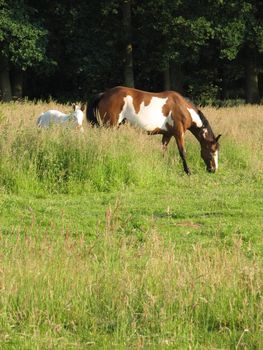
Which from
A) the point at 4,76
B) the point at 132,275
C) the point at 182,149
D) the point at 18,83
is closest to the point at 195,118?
the point at 182,149

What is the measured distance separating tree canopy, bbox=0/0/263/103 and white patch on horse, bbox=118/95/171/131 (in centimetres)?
1756

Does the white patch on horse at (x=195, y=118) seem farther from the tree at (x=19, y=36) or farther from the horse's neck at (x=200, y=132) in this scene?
the tree at (x=19, y=36)

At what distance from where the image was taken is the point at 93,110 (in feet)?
47.1

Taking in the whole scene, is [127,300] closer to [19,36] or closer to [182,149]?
[182,149]

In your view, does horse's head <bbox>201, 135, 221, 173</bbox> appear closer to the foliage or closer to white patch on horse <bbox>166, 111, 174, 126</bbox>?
white patch on horse <bbox>166, 111, 174, 126</bbox>

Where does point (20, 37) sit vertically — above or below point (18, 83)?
above

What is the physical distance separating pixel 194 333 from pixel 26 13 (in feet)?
98.0

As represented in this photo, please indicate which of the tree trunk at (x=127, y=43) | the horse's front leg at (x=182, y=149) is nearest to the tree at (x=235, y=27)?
the tree trunk at (x=127, y=43)

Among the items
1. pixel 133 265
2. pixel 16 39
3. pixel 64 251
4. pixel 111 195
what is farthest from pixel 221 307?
pixel 16 39

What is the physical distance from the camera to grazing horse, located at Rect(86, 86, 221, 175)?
46.4ft

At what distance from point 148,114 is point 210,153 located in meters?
1.62

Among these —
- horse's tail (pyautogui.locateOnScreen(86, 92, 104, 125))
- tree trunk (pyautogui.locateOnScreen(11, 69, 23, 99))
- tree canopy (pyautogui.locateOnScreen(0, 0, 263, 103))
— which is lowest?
horse's tail (pyautogui.locateOnScreen(86, 92, 104, 125))

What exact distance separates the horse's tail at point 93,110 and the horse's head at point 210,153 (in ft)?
7.92

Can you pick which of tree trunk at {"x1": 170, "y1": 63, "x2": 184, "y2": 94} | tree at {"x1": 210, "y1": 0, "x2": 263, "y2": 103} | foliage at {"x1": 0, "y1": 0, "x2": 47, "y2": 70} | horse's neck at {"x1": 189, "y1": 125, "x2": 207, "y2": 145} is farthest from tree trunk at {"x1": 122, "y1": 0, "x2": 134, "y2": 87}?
horse's neck at {"x1": 189, "y1": 125, "x2": 207, "y2": 145}
